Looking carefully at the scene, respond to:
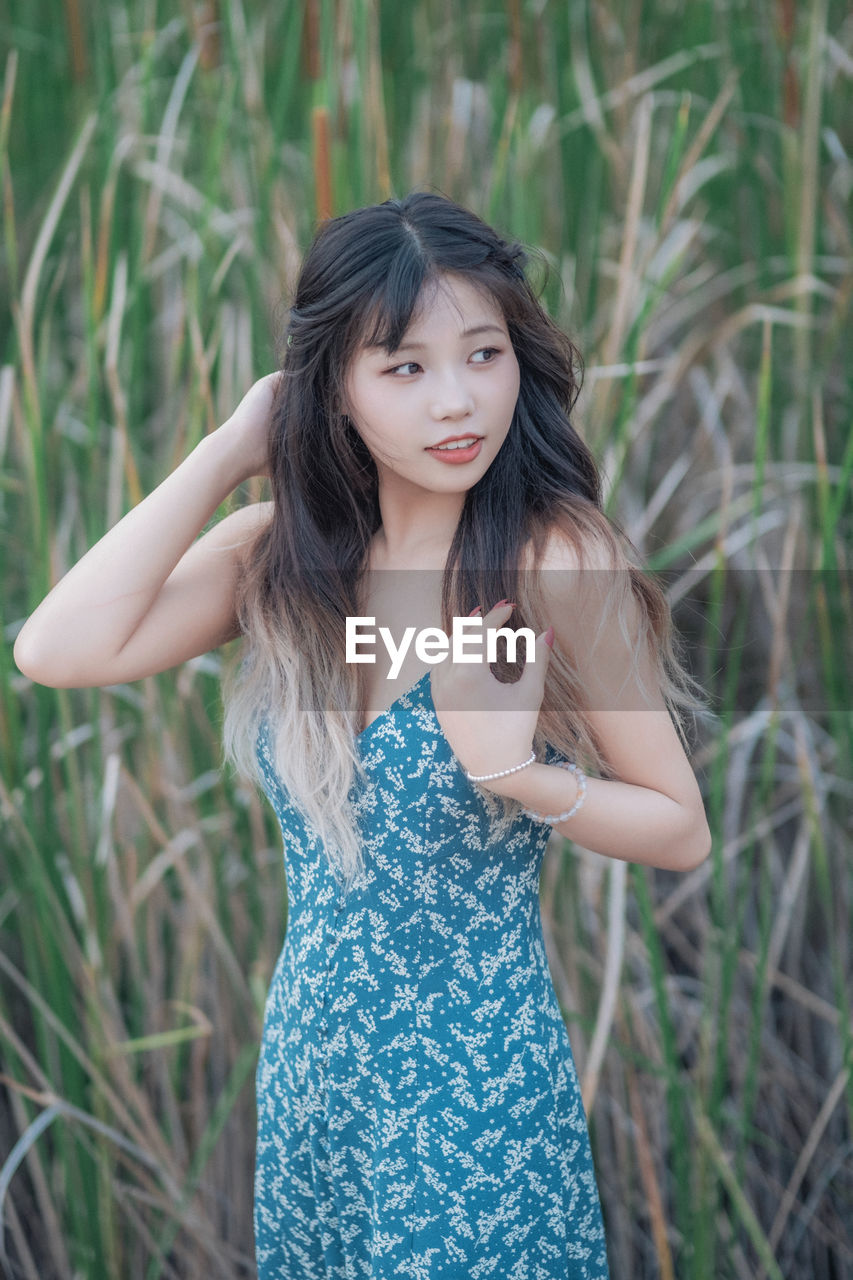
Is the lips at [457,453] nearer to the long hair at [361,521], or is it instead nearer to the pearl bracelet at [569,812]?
the long hair at [361,521]

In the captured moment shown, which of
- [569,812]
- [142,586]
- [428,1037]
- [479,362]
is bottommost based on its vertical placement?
[428,1037]

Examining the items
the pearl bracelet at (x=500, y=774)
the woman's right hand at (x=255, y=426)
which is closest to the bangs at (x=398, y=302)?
the woman's right hand at (x=255, y=426)

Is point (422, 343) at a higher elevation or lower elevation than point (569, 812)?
higher

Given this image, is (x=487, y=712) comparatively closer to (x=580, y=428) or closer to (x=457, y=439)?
(x=457, y=439)

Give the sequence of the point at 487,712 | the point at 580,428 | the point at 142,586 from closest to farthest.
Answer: the point at 487,712
the point at 142,586
the point at 580,428

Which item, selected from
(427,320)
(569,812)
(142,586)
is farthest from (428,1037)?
(427,320)

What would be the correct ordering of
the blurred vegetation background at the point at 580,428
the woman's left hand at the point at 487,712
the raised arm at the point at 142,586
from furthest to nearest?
the blurred vegetation background at the point at 580,428
the raised arm at the point at 142,586
the woman's left hand at the point at 487,712

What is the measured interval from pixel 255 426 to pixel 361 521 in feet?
0.31

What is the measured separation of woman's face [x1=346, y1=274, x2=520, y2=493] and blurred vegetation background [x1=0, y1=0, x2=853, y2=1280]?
0.84 feet

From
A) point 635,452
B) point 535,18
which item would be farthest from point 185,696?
point 535,18

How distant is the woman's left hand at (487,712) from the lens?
2.15ft

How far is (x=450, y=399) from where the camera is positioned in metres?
0.66

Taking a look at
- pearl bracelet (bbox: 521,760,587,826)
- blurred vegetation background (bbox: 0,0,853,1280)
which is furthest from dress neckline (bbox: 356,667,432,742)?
blurred vegetation background (bbox: 0,0,853,1280)

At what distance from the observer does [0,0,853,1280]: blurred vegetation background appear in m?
1.03
